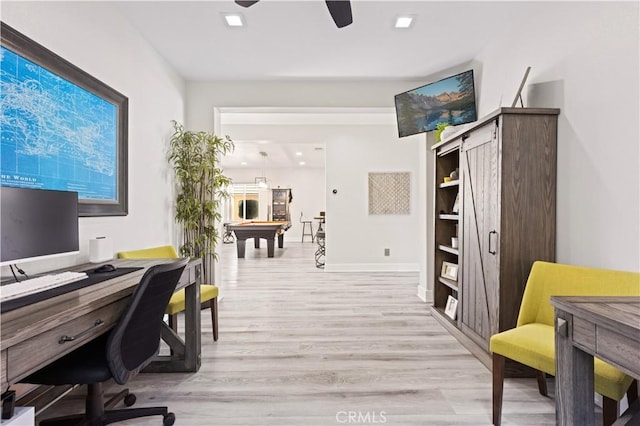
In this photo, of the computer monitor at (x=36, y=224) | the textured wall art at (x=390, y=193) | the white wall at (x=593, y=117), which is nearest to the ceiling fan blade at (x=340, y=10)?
the white wall at (x=593, y=117)

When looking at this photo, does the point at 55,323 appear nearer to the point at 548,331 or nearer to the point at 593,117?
the point at 548,331

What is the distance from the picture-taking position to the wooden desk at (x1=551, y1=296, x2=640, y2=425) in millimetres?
1224

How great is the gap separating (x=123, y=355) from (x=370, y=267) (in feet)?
17.1

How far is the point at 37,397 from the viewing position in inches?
79.8

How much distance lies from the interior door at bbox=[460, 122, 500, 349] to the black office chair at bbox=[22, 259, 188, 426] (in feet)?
7.21

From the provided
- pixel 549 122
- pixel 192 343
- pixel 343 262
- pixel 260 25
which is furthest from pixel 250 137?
pixel 549 122

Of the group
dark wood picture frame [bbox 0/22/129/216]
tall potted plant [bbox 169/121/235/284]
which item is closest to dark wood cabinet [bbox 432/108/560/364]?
tall potted plant [bbox 169/121/235/284]

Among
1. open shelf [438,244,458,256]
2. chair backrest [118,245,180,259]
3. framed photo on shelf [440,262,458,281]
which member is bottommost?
framed photo on shelf [440,262,458,281]

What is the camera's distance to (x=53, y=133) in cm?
205

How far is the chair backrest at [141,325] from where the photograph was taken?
1511mm

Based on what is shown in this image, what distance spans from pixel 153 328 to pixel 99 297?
15.7 inches

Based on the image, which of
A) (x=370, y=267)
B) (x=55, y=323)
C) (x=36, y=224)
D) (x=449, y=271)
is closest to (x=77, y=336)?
(x=55, y=323)

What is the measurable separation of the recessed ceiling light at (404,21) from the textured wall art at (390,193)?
359cm

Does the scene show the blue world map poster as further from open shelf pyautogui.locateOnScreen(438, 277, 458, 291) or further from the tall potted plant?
open shelf pyautogui.locateOnScreen(438, 277, 458, 291)
